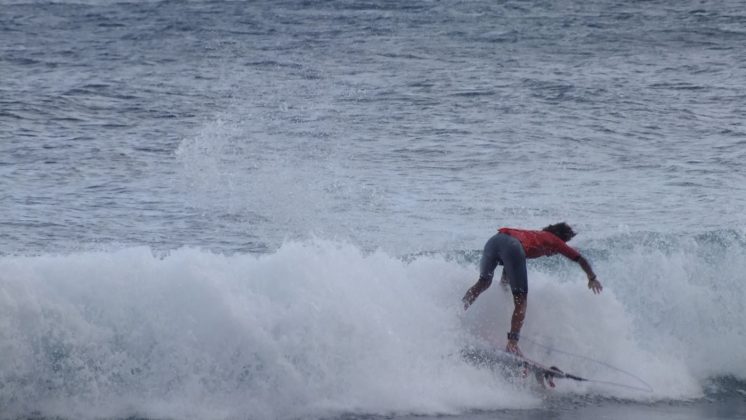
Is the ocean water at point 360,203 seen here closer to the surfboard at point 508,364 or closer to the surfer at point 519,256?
the surfboard at point 508,364

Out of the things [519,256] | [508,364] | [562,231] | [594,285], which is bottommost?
[508,364]

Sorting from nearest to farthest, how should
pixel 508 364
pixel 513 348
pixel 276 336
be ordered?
pixel 276 336
pixel 508 364
pixel 513 348

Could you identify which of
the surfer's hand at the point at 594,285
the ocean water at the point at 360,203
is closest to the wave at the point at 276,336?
the ocean water at the point at 360,203

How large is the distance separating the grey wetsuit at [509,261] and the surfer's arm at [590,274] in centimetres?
52

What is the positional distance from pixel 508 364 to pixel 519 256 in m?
1.04

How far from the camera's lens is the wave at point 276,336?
347 inches

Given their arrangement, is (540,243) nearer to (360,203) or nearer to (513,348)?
(513,348)

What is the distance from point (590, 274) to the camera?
10336 millimetres

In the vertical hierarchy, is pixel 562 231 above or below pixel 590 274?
above

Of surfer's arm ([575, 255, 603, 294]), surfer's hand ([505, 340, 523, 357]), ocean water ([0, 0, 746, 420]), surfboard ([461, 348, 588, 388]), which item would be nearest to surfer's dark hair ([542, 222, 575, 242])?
surfer's arm ([575, 255, 603, 294])

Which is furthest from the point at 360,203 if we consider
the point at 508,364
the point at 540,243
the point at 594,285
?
the point at 508,364

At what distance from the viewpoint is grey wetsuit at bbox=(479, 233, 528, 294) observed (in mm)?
10406

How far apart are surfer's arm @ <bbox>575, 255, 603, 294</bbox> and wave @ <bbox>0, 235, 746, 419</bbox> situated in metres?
0.54

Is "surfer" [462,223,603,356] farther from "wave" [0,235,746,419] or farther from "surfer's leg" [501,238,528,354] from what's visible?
"wave" [0,235,746,419]
